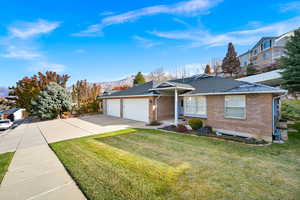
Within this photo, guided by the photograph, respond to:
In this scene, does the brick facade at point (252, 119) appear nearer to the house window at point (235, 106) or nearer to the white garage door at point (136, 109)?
the house window at point (235, 106)

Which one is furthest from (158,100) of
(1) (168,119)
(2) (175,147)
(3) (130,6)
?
(3) (130,6)

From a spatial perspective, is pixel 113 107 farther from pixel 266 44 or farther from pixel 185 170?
pixel 266 44

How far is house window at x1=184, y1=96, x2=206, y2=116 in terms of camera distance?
32.0 ft

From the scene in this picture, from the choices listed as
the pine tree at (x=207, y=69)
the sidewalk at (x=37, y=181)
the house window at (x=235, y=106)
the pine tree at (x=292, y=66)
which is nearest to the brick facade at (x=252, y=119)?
the house window at (x=235, y=106)

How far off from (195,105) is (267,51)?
34.5 meters

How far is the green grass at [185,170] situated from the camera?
3.01m

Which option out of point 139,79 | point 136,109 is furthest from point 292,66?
point 139,79

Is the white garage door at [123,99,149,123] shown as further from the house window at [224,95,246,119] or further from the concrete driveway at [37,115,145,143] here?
the house window at [224,95,246,119]

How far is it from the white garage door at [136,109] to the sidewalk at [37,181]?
338 inches

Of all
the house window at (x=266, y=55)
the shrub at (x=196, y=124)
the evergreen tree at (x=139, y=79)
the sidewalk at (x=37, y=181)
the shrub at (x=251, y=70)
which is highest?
the house window at (x=266, y=55)

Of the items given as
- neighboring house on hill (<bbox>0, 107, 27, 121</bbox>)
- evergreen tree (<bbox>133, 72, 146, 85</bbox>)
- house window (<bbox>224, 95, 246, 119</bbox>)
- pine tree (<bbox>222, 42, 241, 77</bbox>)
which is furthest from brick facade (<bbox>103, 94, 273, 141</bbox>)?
pine tree (<bbox>222, 42, 241, 77</bbox>)

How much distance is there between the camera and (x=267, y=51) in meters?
30.9

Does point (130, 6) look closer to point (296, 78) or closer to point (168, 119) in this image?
point (168, 119)

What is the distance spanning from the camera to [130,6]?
11.2 metres
